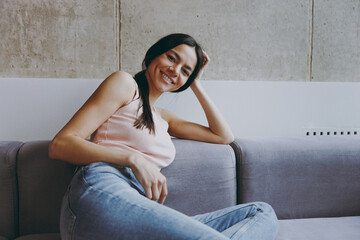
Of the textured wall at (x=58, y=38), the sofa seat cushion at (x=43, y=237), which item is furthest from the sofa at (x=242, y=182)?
the textured wall at (x=58, y=38)

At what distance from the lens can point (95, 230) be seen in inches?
32.9

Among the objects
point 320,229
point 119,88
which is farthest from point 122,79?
point 320,229

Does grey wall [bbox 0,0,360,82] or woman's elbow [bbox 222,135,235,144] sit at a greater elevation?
grey wall [bbox 0,0,360,82]

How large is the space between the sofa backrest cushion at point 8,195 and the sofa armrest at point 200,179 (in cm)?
67

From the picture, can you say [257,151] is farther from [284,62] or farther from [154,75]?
[284,62]

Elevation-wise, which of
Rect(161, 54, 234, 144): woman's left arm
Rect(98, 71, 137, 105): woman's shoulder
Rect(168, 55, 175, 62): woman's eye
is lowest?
Rect(161, 54, 234, 144): woman's left arm

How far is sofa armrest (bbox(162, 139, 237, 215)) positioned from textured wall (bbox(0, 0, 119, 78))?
81 centimetres

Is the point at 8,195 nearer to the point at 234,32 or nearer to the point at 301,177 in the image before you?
the point at 301,177

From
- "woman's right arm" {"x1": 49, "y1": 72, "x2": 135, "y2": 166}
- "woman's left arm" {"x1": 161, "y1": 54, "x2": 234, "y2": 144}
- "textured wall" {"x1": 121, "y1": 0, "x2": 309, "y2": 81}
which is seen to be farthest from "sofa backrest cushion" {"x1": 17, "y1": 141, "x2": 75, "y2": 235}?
"textured wall" {"x1": 121, "y1": 0, "x2": 309, "y2": 81}

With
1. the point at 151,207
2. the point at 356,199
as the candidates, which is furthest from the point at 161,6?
the point at 356,199

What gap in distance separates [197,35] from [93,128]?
3.48ft

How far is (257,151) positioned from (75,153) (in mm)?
890

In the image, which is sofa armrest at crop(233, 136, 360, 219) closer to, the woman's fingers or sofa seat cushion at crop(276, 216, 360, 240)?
sofa seat cushion at crop(276, 216, 360, 240)

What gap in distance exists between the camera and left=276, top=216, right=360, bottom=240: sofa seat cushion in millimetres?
1286
